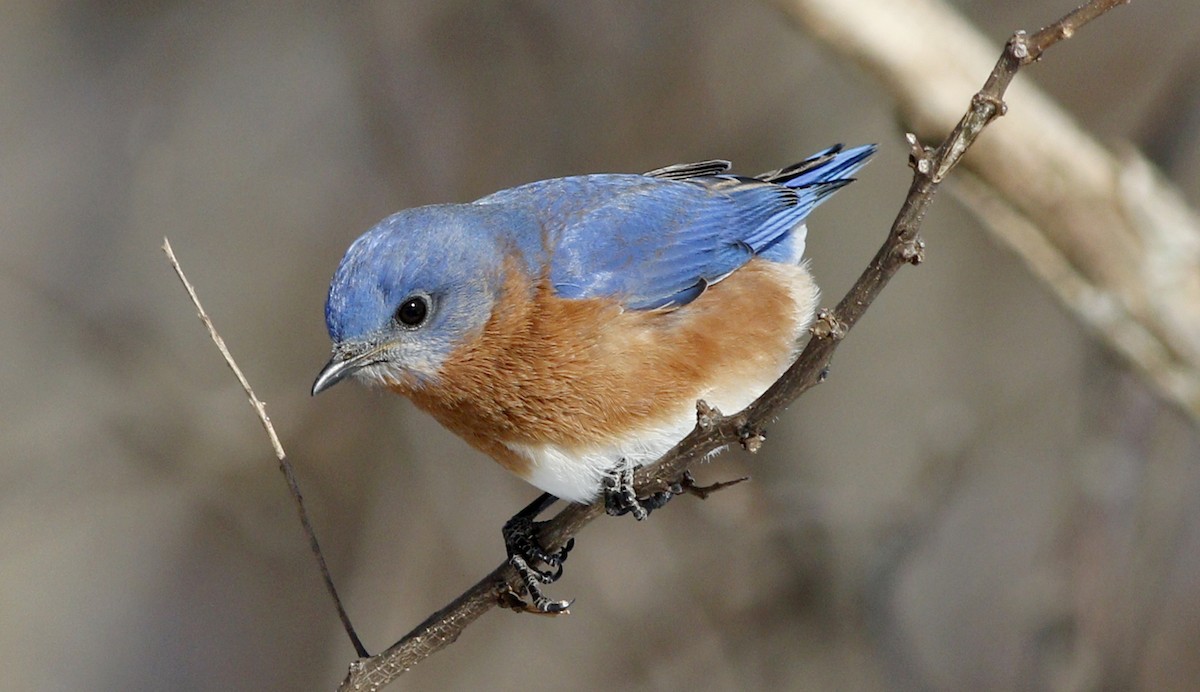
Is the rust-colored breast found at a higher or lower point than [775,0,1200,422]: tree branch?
lower

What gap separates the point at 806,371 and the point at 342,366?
4.29 ft

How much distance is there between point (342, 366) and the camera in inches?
126

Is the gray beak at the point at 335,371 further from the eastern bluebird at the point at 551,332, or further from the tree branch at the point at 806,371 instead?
the tree branch at the point at 806,371

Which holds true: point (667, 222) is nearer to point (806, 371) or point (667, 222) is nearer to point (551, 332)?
point (551, 332)

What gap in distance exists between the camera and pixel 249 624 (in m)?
6.18

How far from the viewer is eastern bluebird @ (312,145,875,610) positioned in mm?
3252

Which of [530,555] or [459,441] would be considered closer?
[530,555]

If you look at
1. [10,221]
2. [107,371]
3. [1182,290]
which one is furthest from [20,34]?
[1182,290]

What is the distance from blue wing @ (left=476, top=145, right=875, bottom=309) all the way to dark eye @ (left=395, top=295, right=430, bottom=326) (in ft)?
1.27

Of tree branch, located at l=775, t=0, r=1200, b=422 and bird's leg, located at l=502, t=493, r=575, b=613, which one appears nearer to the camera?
bird's leg, located at l=502, t=493, r=575, b=613

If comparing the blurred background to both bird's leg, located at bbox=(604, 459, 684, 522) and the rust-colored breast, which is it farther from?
bird's leg, located at bbox=(604, 459, 684, 522)

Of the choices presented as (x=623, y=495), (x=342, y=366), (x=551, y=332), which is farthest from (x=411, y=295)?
(x=623, y=495)

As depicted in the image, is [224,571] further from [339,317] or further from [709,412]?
[709,412]

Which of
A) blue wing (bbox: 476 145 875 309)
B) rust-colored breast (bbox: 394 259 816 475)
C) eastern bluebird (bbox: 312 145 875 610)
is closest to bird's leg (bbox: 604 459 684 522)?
eastern bluebird (bbox: 312 145 875 610)
